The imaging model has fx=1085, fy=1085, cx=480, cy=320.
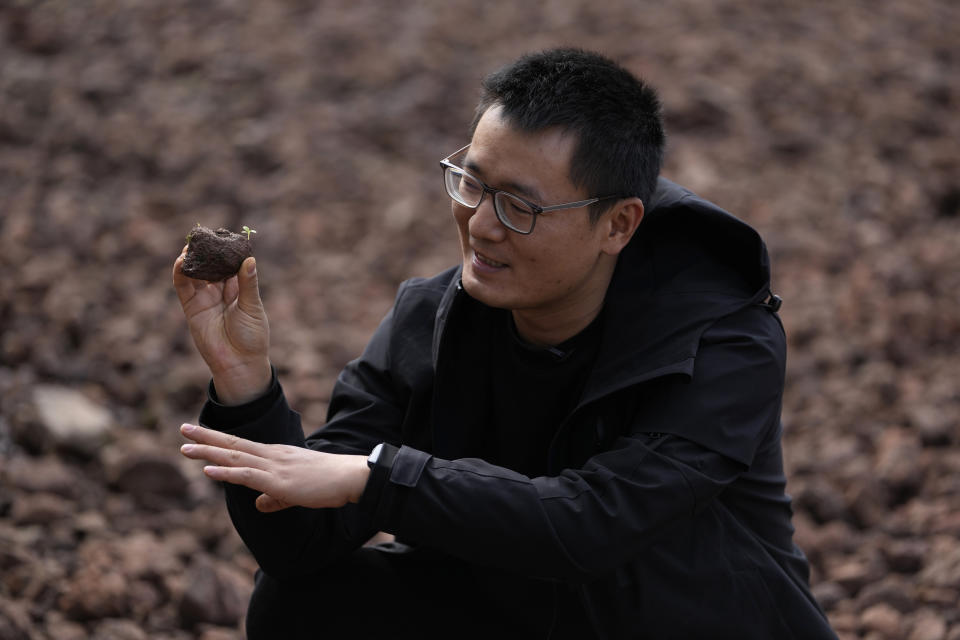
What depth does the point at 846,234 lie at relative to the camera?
493cm

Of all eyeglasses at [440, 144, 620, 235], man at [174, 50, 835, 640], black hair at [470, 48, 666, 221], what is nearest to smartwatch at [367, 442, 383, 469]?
man at [174, 50, 835, 640]

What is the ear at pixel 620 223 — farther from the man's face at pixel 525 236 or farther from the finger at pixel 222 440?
the finger at pixel 222 440

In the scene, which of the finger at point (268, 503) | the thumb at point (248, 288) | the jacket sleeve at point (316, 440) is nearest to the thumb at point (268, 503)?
the finger at point (268, 503)

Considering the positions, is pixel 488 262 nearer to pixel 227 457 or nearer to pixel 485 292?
pixel 485 292

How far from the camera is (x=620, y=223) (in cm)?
212

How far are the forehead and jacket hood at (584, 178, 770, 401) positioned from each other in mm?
239

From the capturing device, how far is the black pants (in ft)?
7.22

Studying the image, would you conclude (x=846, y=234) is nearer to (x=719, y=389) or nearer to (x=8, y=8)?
(x=719, y=389)

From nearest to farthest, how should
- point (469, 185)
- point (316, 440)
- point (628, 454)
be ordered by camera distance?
point (628, 454), point (469, 185), point (316, 440)

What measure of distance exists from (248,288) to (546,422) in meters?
0.68

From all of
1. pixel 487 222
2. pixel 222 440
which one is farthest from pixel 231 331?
pixel 487 222

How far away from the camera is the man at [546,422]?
186cm

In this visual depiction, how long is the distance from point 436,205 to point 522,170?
3.12m

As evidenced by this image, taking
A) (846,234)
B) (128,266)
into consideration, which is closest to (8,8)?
(128,266)
